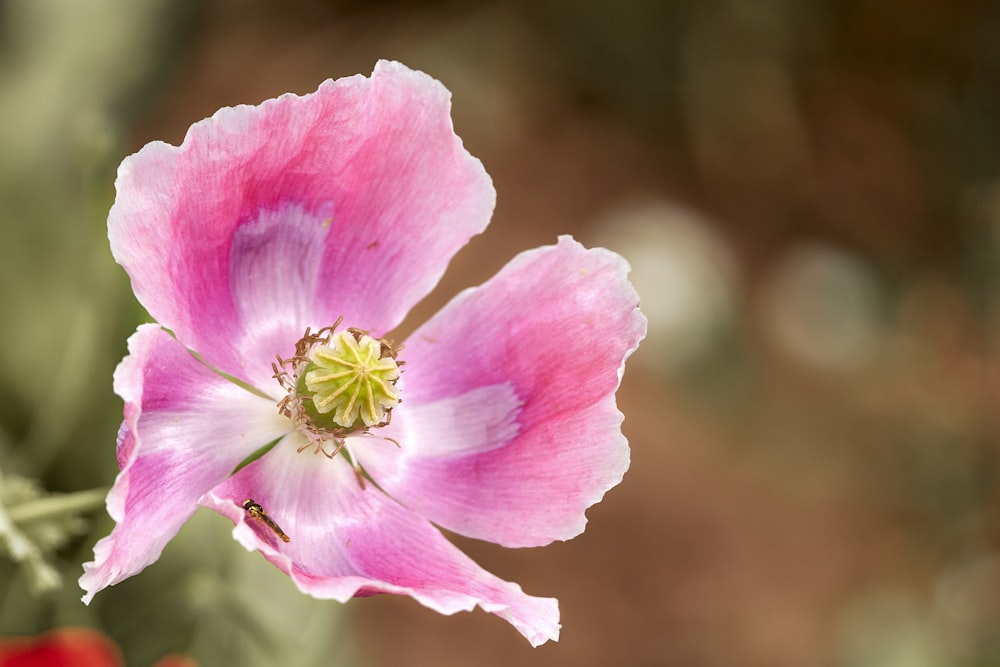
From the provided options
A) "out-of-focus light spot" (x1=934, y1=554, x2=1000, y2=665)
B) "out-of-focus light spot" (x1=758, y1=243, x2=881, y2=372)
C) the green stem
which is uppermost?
the green stem

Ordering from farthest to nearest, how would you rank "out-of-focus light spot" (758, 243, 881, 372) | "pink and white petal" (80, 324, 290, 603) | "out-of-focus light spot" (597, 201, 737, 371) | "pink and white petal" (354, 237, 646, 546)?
"out-of-focus light spot" (758, 243, 881, 372)
"out-of-focus light spot" (597, 201, 737, 371)
"pink and white petal" (354, 237, 646, 546)
"pink and white petal" (80, 324, 290, 603)

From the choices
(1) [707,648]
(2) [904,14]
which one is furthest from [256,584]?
(2) [904,14]

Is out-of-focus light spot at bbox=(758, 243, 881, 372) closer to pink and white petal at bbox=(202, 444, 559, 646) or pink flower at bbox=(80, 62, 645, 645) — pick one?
pink flower at bbox=(80, 62, 645, 645)

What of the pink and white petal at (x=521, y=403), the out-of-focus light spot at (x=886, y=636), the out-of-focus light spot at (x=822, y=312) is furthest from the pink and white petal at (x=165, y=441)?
the out-of-focus light spot at (x=822, y=312)

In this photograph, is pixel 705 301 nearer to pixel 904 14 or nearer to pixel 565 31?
pixel 565 31

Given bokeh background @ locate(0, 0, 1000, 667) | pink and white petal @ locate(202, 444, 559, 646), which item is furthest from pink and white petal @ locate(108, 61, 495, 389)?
bokeh background @ locate(0, 0, 1000, 667)

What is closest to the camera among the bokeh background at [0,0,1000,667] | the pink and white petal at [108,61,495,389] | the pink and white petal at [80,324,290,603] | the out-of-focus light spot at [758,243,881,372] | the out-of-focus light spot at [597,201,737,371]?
the pink and white petal at [80,324,290,603]
